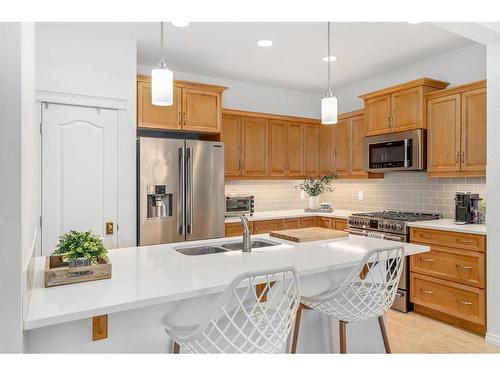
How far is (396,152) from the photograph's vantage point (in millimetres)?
4059

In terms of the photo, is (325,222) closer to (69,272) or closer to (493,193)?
(493,193)

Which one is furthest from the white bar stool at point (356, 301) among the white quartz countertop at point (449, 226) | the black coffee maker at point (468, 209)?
the black coffee maker at point (468, 209)

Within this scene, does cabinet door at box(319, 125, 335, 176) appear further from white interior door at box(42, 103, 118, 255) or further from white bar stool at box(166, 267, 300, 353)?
white bar stool at box(166, 267, 300, 353)

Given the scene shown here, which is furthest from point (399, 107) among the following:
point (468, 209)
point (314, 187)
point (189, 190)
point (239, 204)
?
point (189, 190)

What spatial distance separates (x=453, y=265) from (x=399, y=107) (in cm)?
173

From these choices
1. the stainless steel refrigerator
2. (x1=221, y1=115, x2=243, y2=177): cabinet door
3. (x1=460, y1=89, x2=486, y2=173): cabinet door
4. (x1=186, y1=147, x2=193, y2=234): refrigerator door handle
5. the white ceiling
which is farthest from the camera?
(x1=221, y1=115, x2=243, y2=177): cabinet door

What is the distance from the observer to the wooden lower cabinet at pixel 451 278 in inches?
123

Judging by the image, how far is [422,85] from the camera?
3.81m

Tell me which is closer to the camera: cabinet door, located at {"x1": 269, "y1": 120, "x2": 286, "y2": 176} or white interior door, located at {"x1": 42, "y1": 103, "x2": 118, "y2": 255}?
white interior door, located at {"x1": 42, "y1": 103, "x2": 118, "y2": 255}

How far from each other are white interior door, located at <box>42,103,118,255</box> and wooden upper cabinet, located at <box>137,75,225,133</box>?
39 cm

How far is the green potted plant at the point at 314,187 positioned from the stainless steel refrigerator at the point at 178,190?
1636mm

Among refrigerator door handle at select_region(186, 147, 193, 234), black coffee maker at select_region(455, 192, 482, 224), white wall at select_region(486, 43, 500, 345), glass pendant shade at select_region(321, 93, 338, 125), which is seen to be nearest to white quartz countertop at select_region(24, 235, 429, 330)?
glass pendant shade at select_region(321, 93, 338, 125)

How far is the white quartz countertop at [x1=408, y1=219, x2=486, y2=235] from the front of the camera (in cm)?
315
